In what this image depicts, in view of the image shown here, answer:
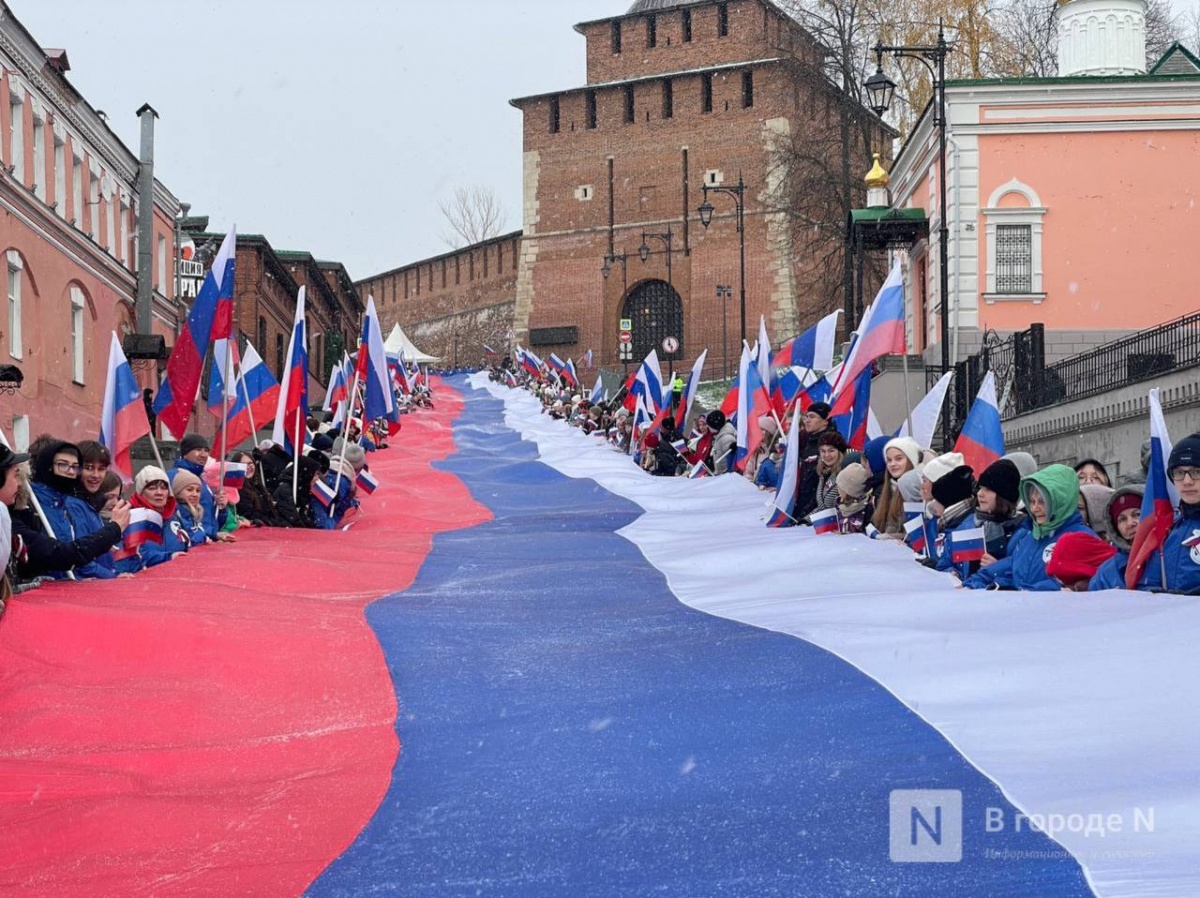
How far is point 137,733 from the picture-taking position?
19.6 ft

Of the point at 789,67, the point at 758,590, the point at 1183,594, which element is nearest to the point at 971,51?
the point at 789,67

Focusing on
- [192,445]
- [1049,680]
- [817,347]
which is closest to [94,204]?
[817,347]

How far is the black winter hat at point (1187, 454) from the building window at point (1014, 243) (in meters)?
22.8

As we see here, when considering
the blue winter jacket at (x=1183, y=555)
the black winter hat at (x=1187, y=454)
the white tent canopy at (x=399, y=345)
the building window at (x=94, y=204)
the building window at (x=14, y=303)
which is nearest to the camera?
the black winter hat at (x=1187, y=454)

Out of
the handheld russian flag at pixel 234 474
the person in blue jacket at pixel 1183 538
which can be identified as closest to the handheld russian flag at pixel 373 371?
the handheld russian flag at pixel 234 474

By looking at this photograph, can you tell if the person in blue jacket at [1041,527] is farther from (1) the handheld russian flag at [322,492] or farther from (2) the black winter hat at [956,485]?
(1) the handheld russian flag at [322,492]

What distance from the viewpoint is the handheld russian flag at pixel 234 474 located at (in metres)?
13.4

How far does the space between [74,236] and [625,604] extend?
2126cm

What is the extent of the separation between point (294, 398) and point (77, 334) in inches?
633

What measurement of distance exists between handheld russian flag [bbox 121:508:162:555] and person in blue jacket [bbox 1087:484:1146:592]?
5.11m

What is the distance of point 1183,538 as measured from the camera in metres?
6.51

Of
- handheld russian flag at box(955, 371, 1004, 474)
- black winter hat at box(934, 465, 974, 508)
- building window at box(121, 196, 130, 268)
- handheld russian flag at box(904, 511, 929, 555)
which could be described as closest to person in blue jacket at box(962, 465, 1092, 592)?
black winter hat at box(934, 465, 974, 508)

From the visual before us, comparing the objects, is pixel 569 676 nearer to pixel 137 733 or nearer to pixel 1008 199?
pixel 137 733

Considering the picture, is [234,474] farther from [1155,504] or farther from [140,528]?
[1155,504]
